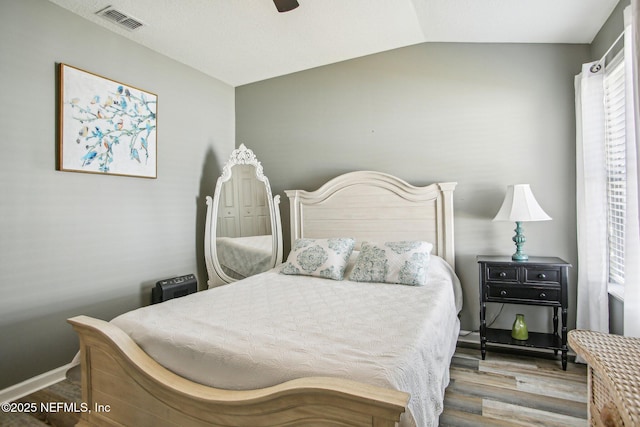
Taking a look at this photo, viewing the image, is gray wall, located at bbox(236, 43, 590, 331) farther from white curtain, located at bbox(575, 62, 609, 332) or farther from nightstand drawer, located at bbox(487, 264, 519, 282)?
nightstand drawer, located at bbox(487, 264, 519, 282)

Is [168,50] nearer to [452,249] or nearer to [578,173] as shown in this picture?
[452,249]

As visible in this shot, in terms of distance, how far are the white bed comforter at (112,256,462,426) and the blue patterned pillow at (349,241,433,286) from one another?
0.53 feet

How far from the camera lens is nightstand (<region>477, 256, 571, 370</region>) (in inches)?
95.4

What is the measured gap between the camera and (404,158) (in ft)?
10.6

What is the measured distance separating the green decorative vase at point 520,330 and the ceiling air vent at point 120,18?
3.70m

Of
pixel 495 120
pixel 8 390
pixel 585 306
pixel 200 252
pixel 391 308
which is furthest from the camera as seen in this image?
pixel 200 252

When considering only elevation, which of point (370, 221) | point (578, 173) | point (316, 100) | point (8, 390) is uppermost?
point (316, 100)

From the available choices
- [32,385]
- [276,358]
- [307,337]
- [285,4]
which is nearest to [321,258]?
[307,337]

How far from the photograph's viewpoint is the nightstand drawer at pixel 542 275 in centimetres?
244

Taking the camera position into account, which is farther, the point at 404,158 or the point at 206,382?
the point at 404,158

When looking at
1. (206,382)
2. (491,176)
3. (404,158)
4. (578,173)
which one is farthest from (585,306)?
(206,382)

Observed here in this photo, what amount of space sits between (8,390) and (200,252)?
5.69 feet

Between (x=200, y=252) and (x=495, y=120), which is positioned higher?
(x=495, y=120)

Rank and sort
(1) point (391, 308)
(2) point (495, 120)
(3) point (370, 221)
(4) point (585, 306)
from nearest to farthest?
(1) point (391, 308), (4) point (585, 306), (2) point (495, 120), (3) point (370, 221)
